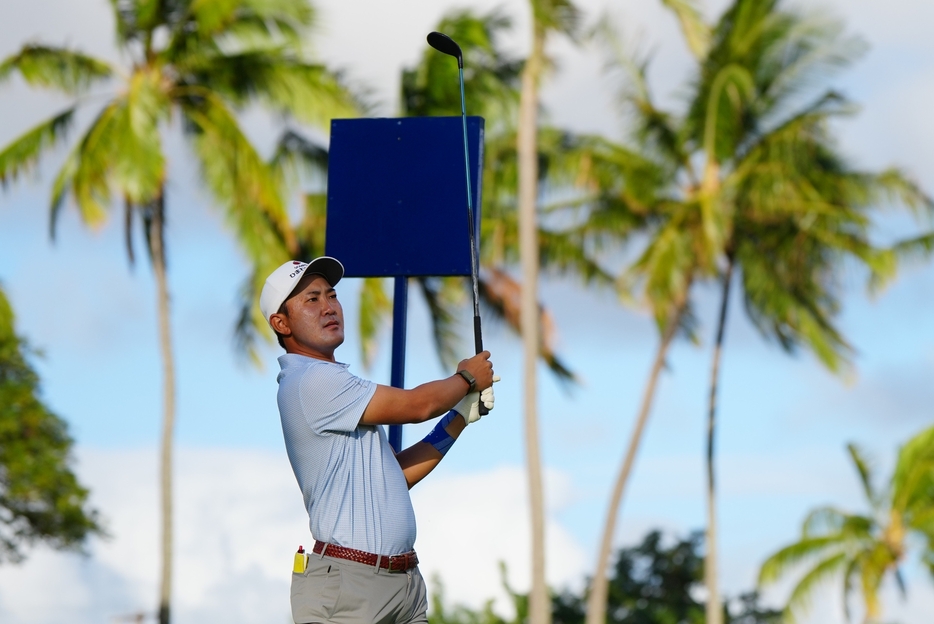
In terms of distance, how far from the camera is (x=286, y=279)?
5.09 m

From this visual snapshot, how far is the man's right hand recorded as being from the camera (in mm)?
4980

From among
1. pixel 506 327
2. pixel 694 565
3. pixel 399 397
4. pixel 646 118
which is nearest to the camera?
pixel 399 397

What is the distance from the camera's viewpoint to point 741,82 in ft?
82.7

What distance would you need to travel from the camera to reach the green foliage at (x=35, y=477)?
71.2 ft

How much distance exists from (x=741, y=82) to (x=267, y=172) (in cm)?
861

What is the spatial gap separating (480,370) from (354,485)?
20.8 inches

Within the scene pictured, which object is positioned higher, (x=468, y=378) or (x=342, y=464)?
(x=468, y=378)

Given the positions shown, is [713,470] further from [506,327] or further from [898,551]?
[898,551]

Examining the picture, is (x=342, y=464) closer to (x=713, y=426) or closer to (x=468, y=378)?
(x=468, y=378)

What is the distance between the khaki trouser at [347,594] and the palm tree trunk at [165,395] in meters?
14.9

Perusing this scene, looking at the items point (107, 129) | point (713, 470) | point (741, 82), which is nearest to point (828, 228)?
point (741, 82)

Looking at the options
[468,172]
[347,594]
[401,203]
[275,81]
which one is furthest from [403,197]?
[275,81]

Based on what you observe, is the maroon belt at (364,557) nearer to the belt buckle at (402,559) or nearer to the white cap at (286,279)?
the belt buckle at (402,559)

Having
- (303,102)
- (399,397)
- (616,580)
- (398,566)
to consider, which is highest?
(303,102)
